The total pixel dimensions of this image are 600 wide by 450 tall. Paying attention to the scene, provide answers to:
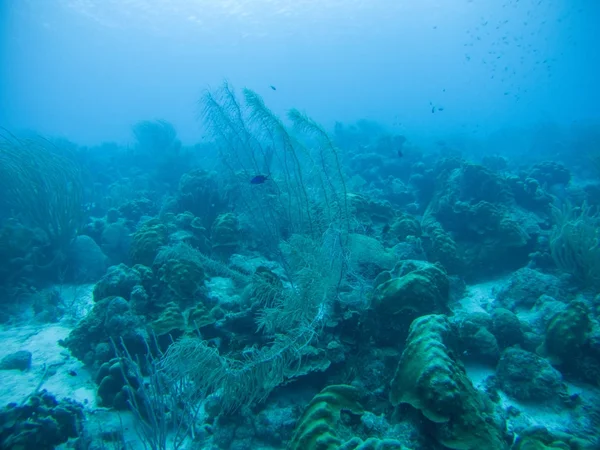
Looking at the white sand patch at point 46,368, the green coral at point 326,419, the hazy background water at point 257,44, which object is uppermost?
the hazy background water at point 257,44

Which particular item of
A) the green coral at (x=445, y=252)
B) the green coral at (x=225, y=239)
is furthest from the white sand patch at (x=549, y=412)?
the green coral at (x=225, y=239)

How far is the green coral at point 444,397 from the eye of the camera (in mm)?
2393

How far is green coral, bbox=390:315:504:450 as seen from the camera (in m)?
2.39

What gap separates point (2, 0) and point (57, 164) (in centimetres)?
3753

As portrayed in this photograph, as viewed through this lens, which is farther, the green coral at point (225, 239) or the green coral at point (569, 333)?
the green coral at point (225, 239)

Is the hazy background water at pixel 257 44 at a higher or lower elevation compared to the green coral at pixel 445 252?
higher

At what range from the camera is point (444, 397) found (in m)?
2.43

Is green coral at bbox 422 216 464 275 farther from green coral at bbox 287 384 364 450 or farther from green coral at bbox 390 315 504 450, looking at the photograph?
green coral at bbox 287 384 364 450

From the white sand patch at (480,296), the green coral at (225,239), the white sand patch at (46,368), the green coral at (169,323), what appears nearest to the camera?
the white sand patch at (46,368)

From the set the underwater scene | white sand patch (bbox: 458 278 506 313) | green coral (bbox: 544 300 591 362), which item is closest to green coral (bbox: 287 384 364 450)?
the underwater scene

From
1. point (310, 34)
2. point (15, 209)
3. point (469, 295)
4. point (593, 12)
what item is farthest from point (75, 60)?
point (593, 12)

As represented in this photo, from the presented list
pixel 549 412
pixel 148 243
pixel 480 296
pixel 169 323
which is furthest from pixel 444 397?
pixel 148 243

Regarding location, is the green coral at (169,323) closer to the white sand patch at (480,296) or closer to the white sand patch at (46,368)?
the white sand patch at (46,368)

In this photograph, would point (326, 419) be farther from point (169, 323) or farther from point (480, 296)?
point (480, 296)
